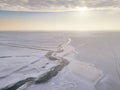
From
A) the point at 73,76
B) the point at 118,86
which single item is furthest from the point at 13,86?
the point at 118,86

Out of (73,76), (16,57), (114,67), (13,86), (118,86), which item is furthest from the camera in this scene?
(16,57)

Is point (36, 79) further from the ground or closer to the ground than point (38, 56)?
closer to the ground

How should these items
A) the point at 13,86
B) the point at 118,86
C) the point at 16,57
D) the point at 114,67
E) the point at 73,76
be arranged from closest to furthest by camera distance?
the point at 13,86
the point at 118,86
the point at 73,76
the point at 114,67
the point at 16,57

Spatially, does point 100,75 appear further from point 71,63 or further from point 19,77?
point 19,77

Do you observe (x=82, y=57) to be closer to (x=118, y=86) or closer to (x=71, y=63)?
(x=71, y=63)

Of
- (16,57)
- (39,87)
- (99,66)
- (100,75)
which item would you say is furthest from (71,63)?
(39,87)

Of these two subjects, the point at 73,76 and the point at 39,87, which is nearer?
the point at 39,87

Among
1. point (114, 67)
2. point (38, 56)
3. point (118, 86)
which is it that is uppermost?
point (38, 56)

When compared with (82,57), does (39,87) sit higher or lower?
lower

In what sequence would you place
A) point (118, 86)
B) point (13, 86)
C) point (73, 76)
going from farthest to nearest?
→ point (73, 76), point (118, 86), point (13, 86)
